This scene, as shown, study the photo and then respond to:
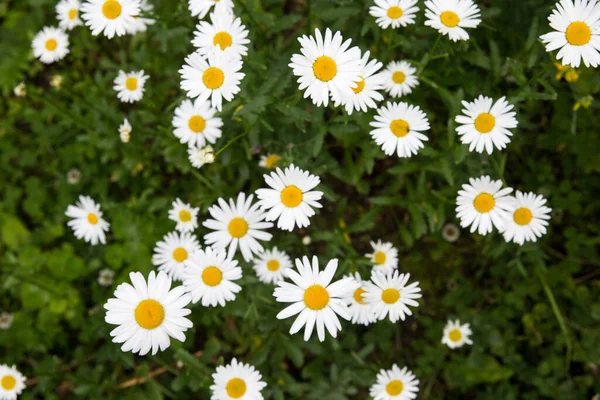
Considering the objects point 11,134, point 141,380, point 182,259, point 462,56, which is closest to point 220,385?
point 182,259

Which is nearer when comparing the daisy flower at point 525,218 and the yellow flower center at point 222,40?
the yellow flower center at point 222,40

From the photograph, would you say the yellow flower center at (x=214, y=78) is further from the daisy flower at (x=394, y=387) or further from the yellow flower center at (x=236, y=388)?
the daisy flower at (x=394, y=387)

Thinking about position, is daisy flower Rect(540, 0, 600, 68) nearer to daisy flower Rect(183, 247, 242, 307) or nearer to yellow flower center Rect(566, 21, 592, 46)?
yellow flower center Rect(566, 21, 592, 46)

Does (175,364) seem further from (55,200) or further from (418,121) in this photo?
(418,121)

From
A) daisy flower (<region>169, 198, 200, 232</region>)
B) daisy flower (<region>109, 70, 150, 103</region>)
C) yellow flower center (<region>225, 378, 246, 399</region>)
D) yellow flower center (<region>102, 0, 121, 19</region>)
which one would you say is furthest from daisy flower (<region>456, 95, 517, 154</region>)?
yellow flower center (<region>102, 0, 121, 19</region>)

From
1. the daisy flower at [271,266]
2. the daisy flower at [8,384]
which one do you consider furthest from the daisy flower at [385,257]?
the daisy flower at [8,384]

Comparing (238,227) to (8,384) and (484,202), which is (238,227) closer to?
(484,202)

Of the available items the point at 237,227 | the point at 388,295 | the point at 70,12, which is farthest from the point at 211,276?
the point at 70,12
